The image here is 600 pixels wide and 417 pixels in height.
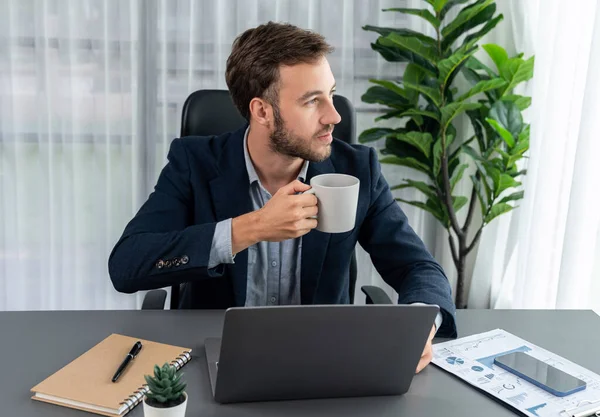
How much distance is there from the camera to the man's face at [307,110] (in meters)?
1.59

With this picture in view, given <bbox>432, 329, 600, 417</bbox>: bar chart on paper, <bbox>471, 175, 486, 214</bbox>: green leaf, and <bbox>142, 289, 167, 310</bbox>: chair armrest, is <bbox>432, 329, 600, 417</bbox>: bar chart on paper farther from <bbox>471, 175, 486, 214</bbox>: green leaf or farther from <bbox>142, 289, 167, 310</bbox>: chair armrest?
<bbox>471, 175, 486, 214</bbox>: green leaf

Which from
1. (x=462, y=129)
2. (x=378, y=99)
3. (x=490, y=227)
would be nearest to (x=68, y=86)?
(x=378, y=99)

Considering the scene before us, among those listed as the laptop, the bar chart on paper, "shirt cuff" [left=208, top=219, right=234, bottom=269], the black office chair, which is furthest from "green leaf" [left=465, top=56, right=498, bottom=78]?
the laptop

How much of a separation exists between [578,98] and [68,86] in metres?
1.80

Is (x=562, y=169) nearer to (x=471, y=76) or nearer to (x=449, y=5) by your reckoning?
(x=471, y=76)

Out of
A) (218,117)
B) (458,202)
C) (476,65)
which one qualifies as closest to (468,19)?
(476,65)

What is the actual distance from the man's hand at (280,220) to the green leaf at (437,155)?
132 cm

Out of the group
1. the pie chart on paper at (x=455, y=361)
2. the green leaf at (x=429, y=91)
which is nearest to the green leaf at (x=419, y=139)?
the green leaf at (x=429, y=91)

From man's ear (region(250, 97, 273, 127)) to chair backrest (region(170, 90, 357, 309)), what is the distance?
0.45 ft

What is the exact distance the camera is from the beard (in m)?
1.59

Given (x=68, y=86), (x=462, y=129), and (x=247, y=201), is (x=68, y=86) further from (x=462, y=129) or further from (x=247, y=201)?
(x=462, y=129)

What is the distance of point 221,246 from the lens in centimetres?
139

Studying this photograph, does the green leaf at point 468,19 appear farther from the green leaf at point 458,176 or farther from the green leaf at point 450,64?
the green leaf at point 458,176

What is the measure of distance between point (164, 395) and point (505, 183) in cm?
186
